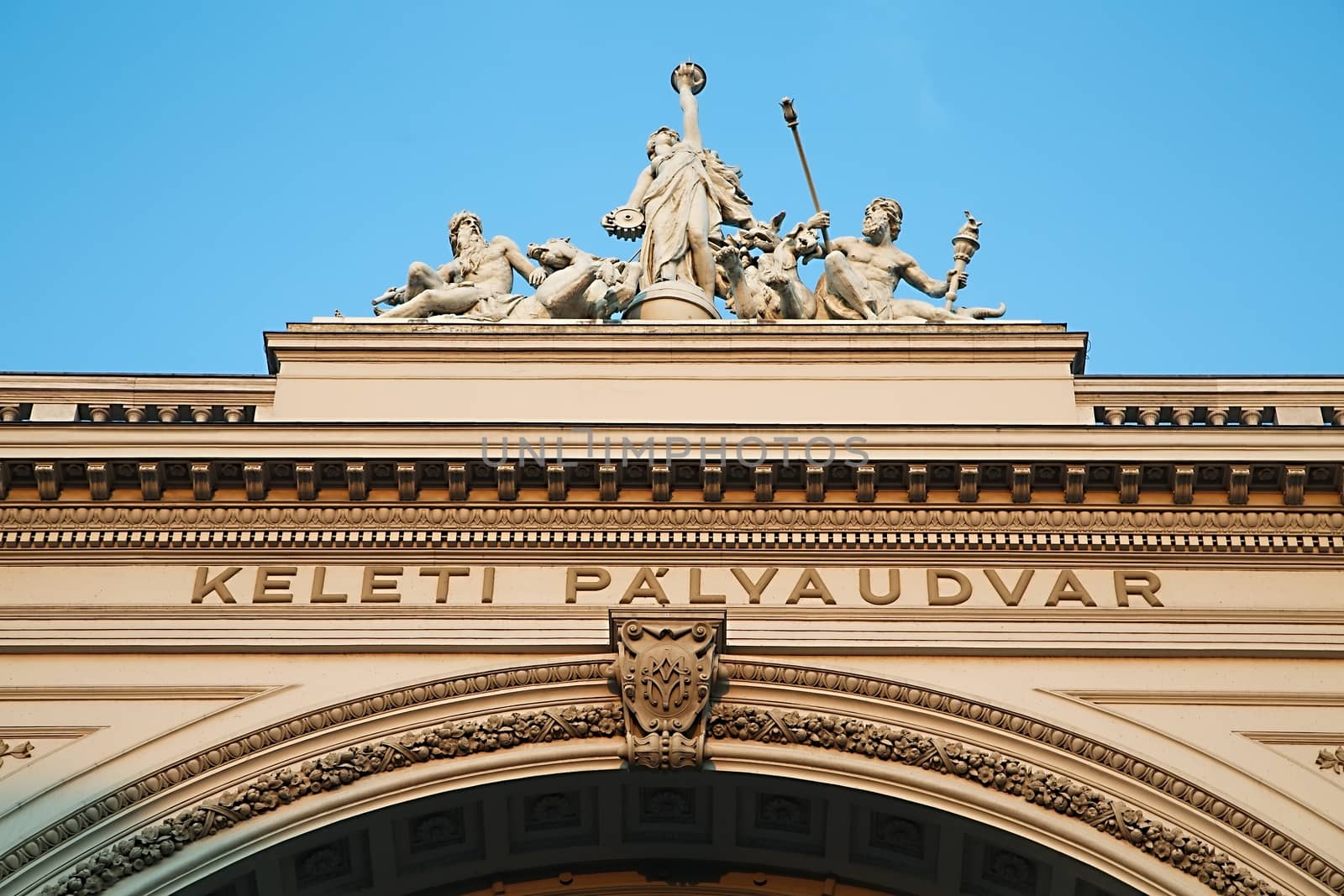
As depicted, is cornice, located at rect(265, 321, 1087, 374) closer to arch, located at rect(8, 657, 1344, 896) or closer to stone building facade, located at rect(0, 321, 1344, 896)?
stone building facade, located at rect(0, 321, 1344, 896)

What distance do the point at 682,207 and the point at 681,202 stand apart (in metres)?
0.09

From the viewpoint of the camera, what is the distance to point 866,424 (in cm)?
1902

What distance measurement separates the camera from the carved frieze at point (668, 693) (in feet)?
57.4

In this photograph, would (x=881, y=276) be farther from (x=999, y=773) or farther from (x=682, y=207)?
(x=999, y=773)

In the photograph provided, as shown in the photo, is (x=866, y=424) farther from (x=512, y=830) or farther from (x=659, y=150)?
(x=659, y=150)

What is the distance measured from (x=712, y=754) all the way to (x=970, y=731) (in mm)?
1898

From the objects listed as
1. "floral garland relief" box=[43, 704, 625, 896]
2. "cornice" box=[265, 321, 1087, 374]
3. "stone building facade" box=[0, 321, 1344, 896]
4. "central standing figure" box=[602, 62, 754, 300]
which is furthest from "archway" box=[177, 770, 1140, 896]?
"central standing figure" box=[602, 62, 754, 300]

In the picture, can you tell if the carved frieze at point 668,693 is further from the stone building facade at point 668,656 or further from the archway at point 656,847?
the archway at point 656,847

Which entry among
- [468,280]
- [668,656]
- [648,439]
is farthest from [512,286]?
[668,656]

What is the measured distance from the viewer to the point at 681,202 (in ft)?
75.5

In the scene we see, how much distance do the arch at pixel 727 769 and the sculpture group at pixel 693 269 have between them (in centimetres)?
517

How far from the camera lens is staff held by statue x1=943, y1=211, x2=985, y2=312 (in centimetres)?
2255

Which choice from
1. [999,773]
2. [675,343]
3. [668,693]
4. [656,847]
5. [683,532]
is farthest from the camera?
[675,343]

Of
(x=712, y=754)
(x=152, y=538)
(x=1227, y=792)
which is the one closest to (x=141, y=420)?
(x=152, y=538)
